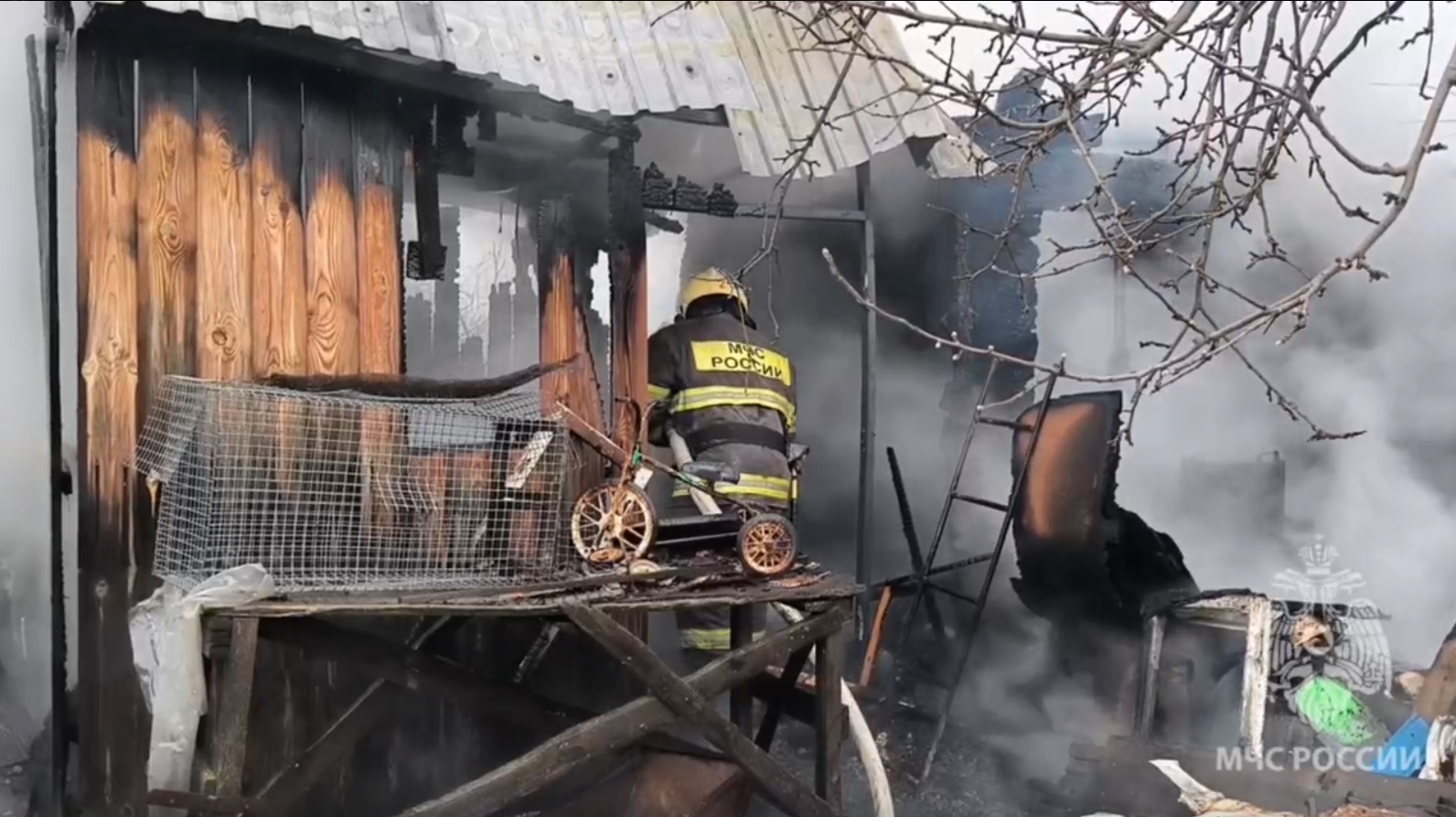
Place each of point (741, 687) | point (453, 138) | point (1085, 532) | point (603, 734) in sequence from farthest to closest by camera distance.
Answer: point (1085, 532)
point (453, 138)
point (741, 687)
point (603, 734)

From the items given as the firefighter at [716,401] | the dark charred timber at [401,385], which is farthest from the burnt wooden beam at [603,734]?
the firefighter at [716,401]

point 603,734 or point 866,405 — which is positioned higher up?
point 866,405

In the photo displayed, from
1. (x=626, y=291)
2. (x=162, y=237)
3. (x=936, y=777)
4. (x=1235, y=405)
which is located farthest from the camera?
(x=936, y=777)

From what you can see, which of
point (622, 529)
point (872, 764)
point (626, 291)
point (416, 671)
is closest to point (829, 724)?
point (872, 764)

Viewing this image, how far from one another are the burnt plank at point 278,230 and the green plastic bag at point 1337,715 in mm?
5093

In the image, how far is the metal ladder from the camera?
648cm

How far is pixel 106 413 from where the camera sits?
424cm

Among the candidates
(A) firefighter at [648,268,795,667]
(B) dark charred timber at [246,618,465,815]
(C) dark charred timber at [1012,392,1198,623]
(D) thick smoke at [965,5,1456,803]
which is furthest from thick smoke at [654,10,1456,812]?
(B) dark charred timber at [246,618,465,815]

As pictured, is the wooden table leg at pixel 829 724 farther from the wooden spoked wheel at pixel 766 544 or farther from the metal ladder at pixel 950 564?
the metal ladder at pixel 950 564

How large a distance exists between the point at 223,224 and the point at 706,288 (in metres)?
2.68

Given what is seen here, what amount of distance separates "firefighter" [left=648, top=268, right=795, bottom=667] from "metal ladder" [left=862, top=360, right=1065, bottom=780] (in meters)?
1.14

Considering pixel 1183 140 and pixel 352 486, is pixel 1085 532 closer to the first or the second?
pixel 1183 140

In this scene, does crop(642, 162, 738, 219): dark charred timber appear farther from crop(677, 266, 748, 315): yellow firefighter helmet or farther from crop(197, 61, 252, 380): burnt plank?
crop(197, 61, 252, 380): burnt plank

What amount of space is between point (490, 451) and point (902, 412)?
344cm
